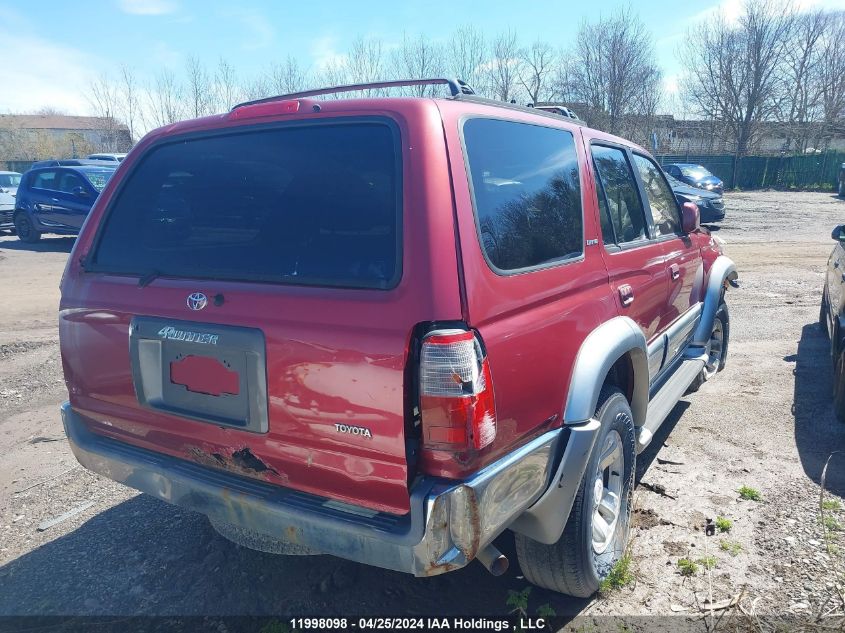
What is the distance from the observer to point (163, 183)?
9.20 ft

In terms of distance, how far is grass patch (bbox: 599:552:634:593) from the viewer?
2877mm

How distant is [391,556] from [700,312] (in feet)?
12.3

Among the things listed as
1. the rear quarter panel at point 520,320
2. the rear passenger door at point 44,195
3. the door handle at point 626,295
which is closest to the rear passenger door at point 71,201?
the rear passenger door at point 44,195

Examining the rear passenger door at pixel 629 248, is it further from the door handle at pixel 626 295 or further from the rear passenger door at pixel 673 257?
the rear passenger door at pixel 673 257

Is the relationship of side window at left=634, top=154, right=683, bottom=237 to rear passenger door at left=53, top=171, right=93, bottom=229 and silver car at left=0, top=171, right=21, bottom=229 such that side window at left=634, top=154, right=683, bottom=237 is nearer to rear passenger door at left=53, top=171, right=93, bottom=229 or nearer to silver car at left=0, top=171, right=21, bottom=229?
rear passenger door at left=53, top=171, right=93, bottom=229

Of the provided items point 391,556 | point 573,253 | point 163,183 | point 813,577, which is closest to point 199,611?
point 391,556

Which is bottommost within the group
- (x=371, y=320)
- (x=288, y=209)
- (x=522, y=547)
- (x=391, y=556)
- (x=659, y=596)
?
(x=659, y=596)

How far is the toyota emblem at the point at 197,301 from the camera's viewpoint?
7.50 feet

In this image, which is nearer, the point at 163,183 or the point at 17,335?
the point at 163,183

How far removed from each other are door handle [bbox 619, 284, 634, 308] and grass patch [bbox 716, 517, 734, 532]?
1338 millimetres

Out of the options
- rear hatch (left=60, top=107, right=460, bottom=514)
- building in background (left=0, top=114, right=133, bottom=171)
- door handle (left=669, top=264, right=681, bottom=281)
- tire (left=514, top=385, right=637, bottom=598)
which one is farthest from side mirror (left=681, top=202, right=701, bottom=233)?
building in background (left=0, top=114, right=133, bottom=171)

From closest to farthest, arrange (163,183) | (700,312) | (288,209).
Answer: (288,209)
(163,183)
(700,312)

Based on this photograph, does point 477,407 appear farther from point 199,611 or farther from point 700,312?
point 700,312

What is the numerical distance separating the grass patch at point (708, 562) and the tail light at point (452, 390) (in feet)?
5.89
